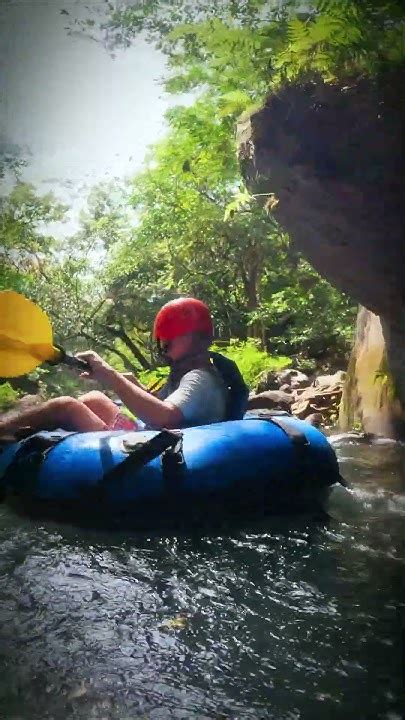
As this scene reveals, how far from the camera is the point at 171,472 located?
2059 millimetres

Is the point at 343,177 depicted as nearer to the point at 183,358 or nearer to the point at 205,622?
the point at 183,358

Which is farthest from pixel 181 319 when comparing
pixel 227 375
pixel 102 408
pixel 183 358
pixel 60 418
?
pixel 60 418

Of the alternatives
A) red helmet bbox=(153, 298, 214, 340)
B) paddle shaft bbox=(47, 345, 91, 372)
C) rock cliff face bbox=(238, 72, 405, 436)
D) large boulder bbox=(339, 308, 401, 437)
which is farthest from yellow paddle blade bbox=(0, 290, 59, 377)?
large boulder bbox=(339, 308, 401, 437)

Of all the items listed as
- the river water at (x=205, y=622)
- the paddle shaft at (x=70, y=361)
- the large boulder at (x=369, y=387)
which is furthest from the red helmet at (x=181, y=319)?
the large boulder at (x=369, y=387)

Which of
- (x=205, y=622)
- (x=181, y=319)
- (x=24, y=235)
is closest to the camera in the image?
(x=205, y=622)

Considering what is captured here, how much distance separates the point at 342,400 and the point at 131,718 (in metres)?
3.05

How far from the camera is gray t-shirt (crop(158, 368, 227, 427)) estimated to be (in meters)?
2.29

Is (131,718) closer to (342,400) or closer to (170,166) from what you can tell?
(170,166)

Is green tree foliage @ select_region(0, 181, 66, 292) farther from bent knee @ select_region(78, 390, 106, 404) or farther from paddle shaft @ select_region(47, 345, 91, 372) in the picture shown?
bent knee @ select_region(78, 390, 106, 404)

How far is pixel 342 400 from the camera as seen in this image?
4.04 meters

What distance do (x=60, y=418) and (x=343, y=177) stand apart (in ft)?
6.41

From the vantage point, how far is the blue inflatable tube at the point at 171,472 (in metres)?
2.08

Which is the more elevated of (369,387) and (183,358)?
(183,358)

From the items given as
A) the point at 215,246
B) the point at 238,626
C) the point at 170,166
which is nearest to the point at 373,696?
the point at 238,626
